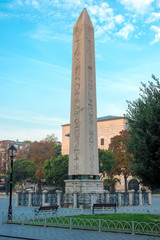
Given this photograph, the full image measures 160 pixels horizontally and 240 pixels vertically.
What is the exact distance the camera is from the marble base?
20.5 meters

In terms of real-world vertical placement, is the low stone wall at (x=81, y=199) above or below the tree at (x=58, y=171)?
below

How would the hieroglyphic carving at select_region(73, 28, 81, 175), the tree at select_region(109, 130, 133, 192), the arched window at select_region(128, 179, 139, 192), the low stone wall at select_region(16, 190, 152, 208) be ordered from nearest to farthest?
the hieroglyphic carving at select_region(73, 28, 81, 175)
the low stone wall at select_region(16, 190, 152, 208)
the tree at select_region(109, 130, 133, 192)
the arched window at select_region(128, 179, 139, 192)

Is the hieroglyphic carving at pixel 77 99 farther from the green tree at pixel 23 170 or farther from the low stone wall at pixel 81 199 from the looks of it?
the green tree at pixel 23 170

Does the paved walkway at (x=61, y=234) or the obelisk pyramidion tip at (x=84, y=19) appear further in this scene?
the obelisk pyramidion tip at (x=84, y=19)

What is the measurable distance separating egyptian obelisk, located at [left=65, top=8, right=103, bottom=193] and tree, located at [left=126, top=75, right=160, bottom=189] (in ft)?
27.1

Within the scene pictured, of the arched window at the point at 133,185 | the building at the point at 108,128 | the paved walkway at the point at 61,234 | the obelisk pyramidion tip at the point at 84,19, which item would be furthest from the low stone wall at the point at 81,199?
the building at the point at 108,128

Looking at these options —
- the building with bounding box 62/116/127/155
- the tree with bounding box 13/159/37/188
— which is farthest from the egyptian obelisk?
the building with bounding box 62/116/127/155

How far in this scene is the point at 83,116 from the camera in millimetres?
20484

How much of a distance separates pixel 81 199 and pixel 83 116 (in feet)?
19.1

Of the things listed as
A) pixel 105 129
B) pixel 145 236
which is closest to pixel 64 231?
pixel 145 236

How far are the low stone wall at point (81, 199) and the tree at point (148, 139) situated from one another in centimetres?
939

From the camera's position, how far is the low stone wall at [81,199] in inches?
819

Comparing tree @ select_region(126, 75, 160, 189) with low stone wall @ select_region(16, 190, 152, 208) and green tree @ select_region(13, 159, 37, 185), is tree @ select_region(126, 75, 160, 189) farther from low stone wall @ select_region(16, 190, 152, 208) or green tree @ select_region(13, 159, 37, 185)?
green tree @ select_region(13, 159, 37, 185)

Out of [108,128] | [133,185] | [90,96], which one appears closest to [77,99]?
[90,96]
